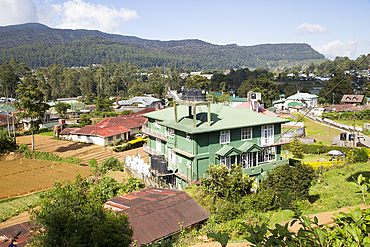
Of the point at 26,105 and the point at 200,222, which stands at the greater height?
the point at 26,105

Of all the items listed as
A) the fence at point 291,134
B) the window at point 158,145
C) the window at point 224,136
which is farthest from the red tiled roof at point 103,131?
the window at point 224,136

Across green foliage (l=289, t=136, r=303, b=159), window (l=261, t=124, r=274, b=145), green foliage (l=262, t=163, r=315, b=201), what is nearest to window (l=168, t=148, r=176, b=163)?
window (l=261, t=124, r=274, b=145)

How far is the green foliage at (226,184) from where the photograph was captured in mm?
12047

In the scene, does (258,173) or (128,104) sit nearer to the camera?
(258,173)

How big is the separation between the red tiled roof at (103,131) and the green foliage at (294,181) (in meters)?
22.6

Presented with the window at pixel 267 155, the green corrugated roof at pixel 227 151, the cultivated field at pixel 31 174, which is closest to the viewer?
the green corrugated roof at pixel 227 151

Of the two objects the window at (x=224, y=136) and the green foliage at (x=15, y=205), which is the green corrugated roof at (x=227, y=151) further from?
the green foliage at (x=15, y=205)

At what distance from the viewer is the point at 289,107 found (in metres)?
63.4

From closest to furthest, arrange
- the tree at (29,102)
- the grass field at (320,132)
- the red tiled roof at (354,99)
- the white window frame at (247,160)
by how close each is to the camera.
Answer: the white window frame at (247,160), the tree at (29,102), the grass field at (320,132), the red tiled roof at (354,99)

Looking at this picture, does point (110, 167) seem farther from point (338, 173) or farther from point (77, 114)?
point (77, 114)

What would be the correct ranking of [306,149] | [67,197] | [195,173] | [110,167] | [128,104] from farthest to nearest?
[128,104]
[306,149]
[110,167]
[195,173]
[67,197]

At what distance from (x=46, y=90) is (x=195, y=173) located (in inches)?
2903

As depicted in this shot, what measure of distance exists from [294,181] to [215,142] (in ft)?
15.0

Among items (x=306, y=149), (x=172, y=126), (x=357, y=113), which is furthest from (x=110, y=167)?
(x=357, y=113)
